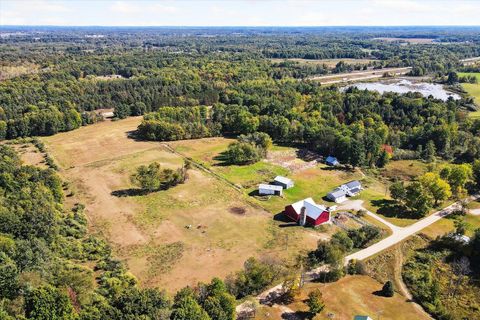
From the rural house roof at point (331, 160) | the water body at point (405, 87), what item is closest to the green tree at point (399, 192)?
the rural house roof at point (331, 160)

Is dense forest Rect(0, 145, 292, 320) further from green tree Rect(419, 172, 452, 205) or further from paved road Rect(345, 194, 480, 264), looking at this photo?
green tree Rect(419, 172, 452, 205)

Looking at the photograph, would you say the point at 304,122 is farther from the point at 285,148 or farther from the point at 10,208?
the point at 10,208

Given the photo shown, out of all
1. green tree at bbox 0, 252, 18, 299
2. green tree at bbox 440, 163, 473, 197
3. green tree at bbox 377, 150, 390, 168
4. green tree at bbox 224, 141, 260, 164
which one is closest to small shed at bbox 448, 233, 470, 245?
green tree at bbox 440, 163, 473, 197

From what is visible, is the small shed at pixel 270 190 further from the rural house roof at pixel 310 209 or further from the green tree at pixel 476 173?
the green tree at pixel 476 173

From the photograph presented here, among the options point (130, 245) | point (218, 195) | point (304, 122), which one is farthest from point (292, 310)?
point (304, 122)

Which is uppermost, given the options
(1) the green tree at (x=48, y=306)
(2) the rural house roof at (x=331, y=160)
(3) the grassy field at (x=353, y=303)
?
(1) the green tree at (x=48, y=306)

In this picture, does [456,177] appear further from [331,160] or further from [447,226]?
[331,160]
